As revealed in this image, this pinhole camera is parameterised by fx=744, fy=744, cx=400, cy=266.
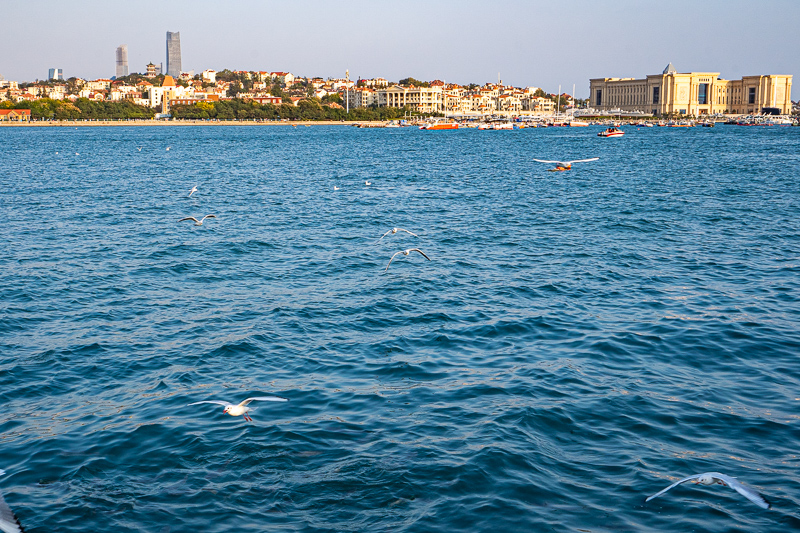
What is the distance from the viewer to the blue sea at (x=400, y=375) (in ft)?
26.4

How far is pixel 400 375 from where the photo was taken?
11.7 meters

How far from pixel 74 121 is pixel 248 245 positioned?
16778cm

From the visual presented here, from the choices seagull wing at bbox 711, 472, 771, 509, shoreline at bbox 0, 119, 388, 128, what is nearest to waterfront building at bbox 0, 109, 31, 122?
shoreline at bbox 0, 119, 388, 128

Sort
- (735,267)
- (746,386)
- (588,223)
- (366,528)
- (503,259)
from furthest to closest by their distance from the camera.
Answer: (588,223) < (503,259) < (735,267) < (746,386) < (366,528)

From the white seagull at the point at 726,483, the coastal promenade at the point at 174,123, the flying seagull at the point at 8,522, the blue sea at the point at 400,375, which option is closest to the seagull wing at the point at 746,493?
the white seagull at the point at 726,483

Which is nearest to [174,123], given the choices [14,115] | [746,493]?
[14,115]

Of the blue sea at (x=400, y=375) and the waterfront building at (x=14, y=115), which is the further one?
the waterfront building at (x=14, y=115)

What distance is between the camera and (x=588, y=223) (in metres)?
27.4

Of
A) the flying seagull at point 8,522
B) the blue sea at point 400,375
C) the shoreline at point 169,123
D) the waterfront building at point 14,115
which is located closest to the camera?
the flying seagull at point 8,522

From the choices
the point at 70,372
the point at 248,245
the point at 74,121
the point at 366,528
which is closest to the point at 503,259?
the point at 248,245

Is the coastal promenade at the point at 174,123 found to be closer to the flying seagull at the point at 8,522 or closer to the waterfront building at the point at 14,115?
the waterfront building at the point at 14,115

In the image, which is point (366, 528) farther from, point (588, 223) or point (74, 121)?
point (74, 121)

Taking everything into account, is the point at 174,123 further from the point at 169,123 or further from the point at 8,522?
the point at 8,522

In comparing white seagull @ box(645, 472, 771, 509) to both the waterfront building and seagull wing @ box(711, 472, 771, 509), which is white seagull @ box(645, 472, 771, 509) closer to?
seagull wing @ box(711, 472, 771, 509)
